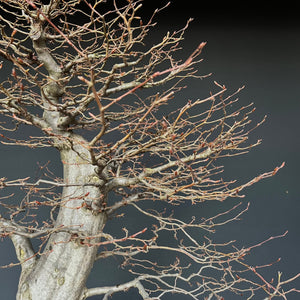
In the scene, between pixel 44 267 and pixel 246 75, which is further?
pixel 246 75

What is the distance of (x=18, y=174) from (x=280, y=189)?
1.78m

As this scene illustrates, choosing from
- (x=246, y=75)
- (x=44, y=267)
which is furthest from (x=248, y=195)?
(x=44, y=267)

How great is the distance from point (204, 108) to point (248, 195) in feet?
2.15

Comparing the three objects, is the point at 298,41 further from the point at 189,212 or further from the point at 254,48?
the point at 189,212

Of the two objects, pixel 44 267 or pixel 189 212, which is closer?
pixel 44 267

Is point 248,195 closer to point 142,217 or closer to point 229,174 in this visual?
point 229,174

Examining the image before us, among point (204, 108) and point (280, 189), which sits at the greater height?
point (204, 108)

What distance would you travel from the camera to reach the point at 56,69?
3.87 ft

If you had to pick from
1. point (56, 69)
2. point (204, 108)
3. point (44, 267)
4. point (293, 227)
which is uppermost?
point (204, 108)

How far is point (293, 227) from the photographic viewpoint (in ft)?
6.59

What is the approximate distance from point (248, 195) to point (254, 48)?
100 cm

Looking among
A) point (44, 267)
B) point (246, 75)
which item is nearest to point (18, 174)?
point (44, 267)

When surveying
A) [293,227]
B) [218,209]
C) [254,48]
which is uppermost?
[254,48]

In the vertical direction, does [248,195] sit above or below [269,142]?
below
